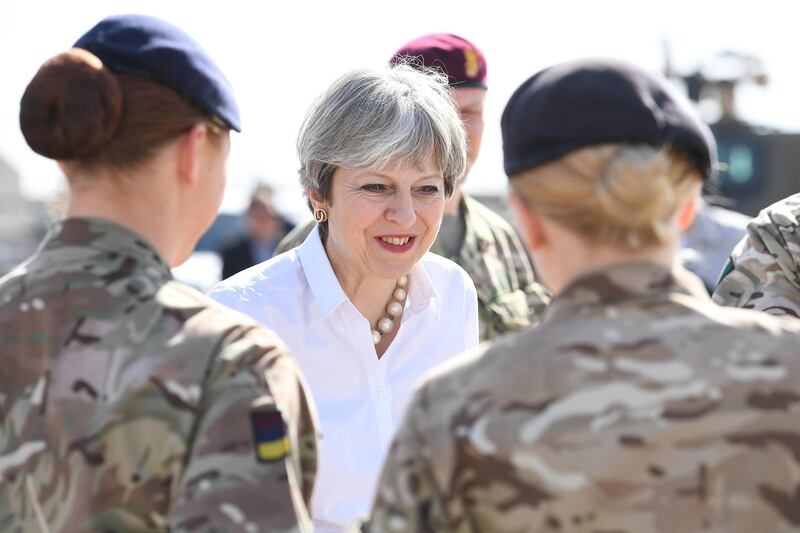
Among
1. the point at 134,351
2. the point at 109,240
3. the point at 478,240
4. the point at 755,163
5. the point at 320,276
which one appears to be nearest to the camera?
the point at 134,351

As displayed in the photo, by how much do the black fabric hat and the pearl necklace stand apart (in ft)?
5.67

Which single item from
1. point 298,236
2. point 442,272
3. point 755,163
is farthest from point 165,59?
point 755,163

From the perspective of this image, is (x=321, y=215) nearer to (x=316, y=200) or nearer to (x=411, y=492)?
(x=316, y=200)

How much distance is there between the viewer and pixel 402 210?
393 centimetres

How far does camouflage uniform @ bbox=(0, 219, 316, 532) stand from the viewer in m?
2.28

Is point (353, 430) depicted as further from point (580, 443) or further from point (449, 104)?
point (580, 443)

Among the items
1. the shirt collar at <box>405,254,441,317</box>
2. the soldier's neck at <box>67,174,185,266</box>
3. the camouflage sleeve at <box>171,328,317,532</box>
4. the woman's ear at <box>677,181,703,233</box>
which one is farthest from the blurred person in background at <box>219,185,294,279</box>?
the woman's ear at <box>677,181,703,233</box>

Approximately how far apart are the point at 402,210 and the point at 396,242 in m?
0.10

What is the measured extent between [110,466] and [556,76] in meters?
0.97

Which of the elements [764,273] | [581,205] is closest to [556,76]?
[581,205]

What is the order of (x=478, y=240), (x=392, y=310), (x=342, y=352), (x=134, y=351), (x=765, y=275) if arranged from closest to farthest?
(x=134, y=351), (x=765, y=275), (x=342, y=352), (x=392, y=310), (x=478, y=240)

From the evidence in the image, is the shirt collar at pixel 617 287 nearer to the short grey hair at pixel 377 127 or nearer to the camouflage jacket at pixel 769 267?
the camouflage jacket at pixel 769 267

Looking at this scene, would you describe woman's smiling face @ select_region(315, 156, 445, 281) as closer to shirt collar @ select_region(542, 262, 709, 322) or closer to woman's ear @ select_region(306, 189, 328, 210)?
woman's ear @ select_region(306, 189, 328, 210)

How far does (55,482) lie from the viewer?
2.36 meters
